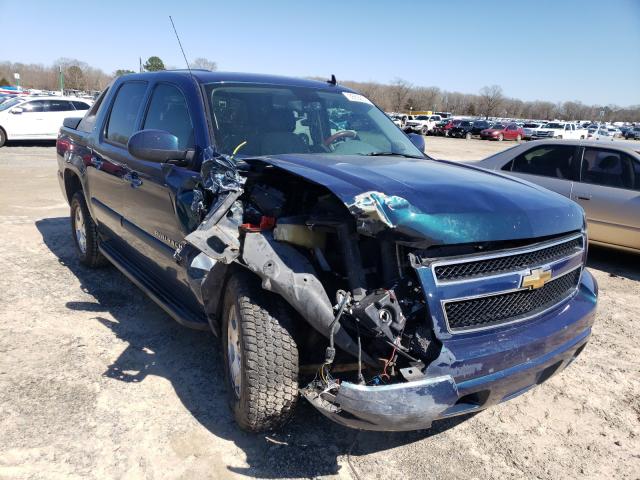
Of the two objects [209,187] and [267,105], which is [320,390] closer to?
[209,187]

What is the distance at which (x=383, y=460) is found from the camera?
268 centimetres

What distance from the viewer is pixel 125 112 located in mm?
4586

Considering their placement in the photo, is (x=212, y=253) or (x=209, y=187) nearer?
(x=212, y=253)

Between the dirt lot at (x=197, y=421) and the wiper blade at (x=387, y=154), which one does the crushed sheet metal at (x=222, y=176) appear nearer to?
the wiper blade at (x=387, y=154)

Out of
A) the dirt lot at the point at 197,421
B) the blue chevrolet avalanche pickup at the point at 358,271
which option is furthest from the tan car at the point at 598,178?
the blue chevrolet avalanche pickup at the point at 358,271

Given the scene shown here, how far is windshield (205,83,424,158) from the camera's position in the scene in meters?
3.43

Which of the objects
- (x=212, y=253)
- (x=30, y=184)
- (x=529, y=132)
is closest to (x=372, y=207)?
(x=212, y=253)

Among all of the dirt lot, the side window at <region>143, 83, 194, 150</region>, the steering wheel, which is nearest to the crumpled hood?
the steering wheel

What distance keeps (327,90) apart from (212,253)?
2.22 meters

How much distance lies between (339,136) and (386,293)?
1810mm

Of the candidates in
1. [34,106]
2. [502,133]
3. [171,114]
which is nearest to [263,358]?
[171,114]

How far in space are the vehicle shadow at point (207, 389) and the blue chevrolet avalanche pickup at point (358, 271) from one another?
208mm

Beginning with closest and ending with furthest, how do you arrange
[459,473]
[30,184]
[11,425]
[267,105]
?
[459,473]
[11,425]
[267,105]
[30,184]

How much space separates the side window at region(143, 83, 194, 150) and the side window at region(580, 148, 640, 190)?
5275mm
